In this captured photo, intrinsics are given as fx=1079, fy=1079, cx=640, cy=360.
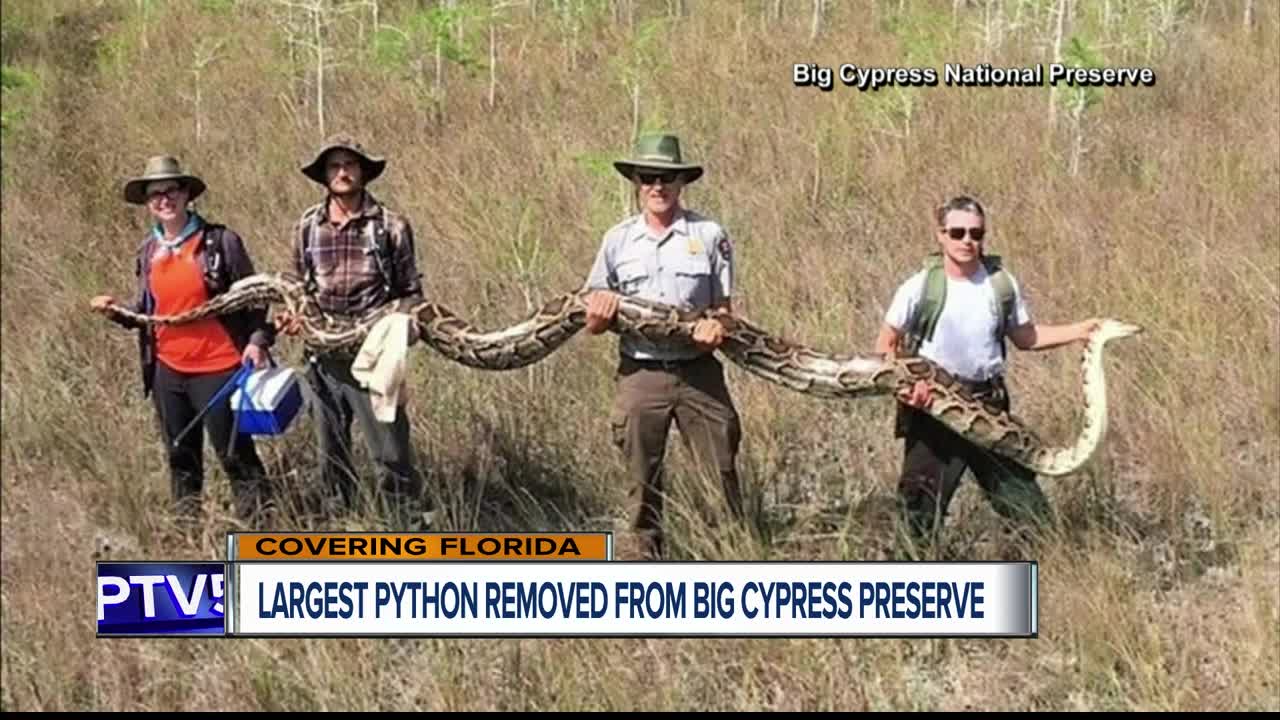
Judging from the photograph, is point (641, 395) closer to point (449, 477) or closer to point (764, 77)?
point (449, 477)

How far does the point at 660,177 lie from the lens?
13.2 ft

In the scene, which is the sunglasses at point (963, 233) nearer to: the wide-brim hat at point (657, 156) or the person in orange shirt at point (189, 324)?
the wide-brim hat at point (657, 156)

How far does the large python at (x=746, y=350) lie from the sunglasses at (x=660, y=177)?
0.45 meters

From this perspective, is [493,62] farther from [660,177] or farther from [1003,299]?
[1003,299]

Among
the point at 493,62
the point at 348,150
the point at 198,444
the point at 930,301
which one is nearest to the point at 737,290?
the point at 930,301

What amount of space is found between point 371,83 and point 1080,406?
6884mm

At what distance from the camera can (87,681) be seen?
3746 millimetres

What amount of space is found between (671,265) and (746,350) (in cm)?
46

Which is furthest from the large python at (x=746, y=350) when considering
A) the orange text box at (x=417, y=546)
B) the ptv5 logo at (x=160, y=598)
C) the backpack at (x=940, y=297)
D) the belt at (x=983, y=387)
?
the ptv5 logo at (x=160, y=598)

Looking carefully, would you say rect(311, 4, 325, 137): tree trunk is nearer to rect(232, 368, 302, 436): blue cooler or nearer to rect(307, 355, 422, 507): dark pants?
rect(307, 355, 422, 507): dark pants

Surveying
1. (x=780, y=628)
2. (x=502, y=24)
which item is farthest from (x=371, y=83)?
(x=780, y=628)

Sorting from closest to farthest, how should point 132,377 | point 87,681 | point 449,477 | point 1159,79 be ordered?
point 87,681
point 449,477
point 132,377
point 1159,79

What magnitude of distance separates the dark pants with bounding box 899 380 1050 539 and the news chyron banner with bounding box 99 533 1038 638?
0.40 metres

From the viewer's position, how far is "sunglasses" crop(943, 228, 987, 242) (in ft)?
12.6
